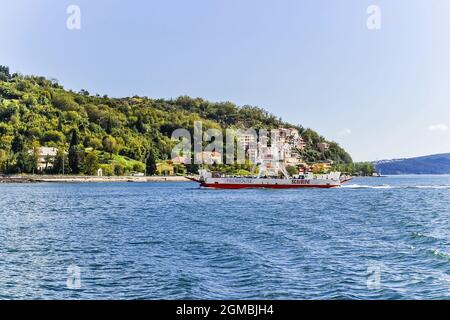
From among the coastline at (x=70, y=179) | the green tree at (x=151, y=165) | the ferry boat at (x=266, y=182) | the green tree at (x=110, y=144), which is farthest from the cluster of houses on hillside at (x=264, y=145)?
the ferry boat at (x=266, y=182)

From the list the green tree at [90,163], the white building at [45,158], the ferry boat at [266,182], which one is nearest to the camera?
the ferry boat at [266,182]

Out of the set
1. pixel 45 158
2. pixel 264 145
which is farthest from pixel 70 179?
pixel 264 145

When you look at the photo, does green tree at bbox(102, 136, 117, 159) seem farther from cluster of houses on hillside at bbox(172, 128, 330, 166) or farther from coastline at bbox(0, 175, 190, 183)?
cluster of houses on hillside at bbox(172, 128, 330, 166)

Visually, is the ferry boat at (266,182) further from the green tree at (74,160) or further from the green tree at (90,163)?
the green tree at (74,160)

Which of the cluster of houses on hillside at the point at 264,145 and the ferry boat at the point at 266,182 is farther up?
the cluster of houses on hillside at the point at 264,145

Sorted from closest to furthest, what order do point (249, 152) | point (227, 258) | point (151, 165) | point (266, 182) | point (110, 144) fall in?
point (227, 258), point (266, 182), point (249, 152), point (151, 165), point (110, 144)

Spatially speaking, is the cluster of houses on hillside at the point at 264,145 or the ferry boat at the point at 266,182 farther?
the cluster of houses on hillside at the point at 264,145

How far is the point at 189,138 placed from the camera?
106000 millimetres

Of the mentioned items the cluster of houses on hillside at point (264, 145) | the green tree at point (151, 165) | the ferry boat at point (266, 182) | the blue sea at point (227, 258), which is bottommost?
the blue sea at point (227, 258)

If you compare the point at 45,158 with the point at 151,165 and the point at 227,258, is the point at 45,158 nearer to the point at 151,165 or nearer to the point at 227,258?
the point at 151,165

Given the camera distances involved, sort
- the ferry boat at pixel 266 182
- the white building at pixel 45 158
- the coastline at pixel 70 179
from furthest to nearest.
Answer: the white building at pixel 45 158 → the coastline at pixel 70 179 → the ferry boat at pixel 266 182
